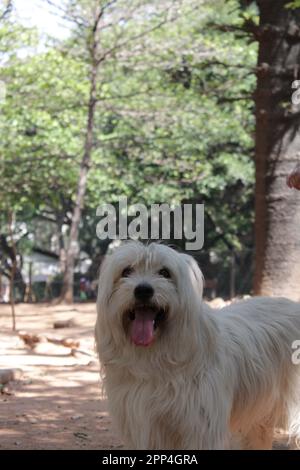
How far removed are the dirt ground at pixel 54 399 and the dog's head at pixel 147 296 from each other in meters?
1.66

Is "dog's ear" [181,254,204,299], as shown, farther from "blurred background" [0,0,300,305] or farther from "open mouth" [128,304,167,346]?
"blurred background" [0,0,300,305]

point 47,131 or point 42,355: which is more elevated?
point 47,131

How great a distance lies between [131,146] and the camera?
23891mm

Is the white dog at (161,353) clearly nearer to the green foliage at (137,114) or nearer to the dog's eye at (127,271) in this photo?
the dog's eye at (127,271)

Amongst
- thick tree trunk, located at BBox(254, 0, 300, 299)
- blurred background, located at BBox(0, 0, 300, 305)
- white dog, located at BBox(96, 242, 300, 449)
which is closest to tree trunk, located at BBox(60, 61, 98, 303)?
blurred background, located at BBox(0, 0, 300, 305)

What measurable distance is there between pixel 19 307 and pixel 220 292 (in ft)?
46.1

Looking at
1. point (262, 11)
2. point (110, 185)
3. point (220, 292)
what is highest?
point (262, 11)

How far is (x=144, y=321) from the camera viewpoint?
165 inches

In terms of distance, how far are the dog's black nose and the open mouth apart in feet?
0.18

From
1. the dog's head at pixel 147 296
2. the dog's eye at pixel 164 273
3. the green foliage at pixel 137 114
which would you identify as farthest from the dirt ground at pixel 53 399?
the green foliage at pixel 137 114

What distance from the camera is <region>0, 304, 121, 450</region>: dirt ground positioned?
238 inches

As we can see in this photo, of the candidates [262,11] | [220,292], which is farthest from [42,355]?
[220,292]

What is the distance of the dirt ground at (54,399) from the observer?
6039 millimetres
